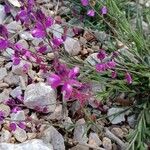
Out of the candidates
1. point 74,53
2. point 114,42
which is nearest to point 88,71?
point 74,53

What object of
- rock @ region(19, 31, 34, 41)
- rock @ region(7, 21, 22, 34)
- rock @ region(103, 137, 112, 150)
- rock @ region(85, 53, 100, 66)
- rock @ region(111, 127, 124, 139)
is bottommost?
rock @ region(103, 137, 112, 150)

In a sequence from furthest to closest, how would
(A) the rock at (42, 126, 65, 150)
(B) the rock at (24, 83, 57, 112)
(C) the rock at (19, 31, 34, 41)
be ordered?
(C) the rock at (19, 31, 34, 41), (B) the rock at (24, 83, 57, 112), (A) the rock at (42, 126, 65, 150)

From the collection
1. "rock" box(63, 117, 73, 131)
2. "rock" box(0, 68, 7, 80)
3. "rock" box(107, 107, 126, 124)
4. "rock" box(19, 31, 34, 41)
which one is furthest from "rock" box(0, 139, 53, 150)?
"rock" box(19, 31, 34, 41)

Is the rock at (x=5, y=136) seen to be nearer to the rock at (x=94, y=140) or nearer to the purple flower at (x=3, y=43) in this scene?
the rock at (x=94, y=140)

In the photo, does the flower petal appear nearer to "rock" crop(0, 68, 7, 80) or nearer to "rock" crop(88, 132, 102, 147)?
"rock" crop(88, 132, 102, 147)

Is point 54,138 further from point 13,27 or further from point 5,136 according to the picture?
point 13,27

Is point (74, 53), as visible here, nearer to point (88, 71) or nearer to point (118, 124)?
point (88, 71)

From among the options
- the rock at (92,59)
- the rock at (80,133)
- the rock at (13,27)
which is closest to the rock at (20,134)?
the rock at (80,133)

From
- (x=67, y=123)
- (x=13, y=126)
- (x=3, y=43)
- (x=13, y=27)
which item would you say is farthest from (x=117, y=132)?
(x=13, y=27)
